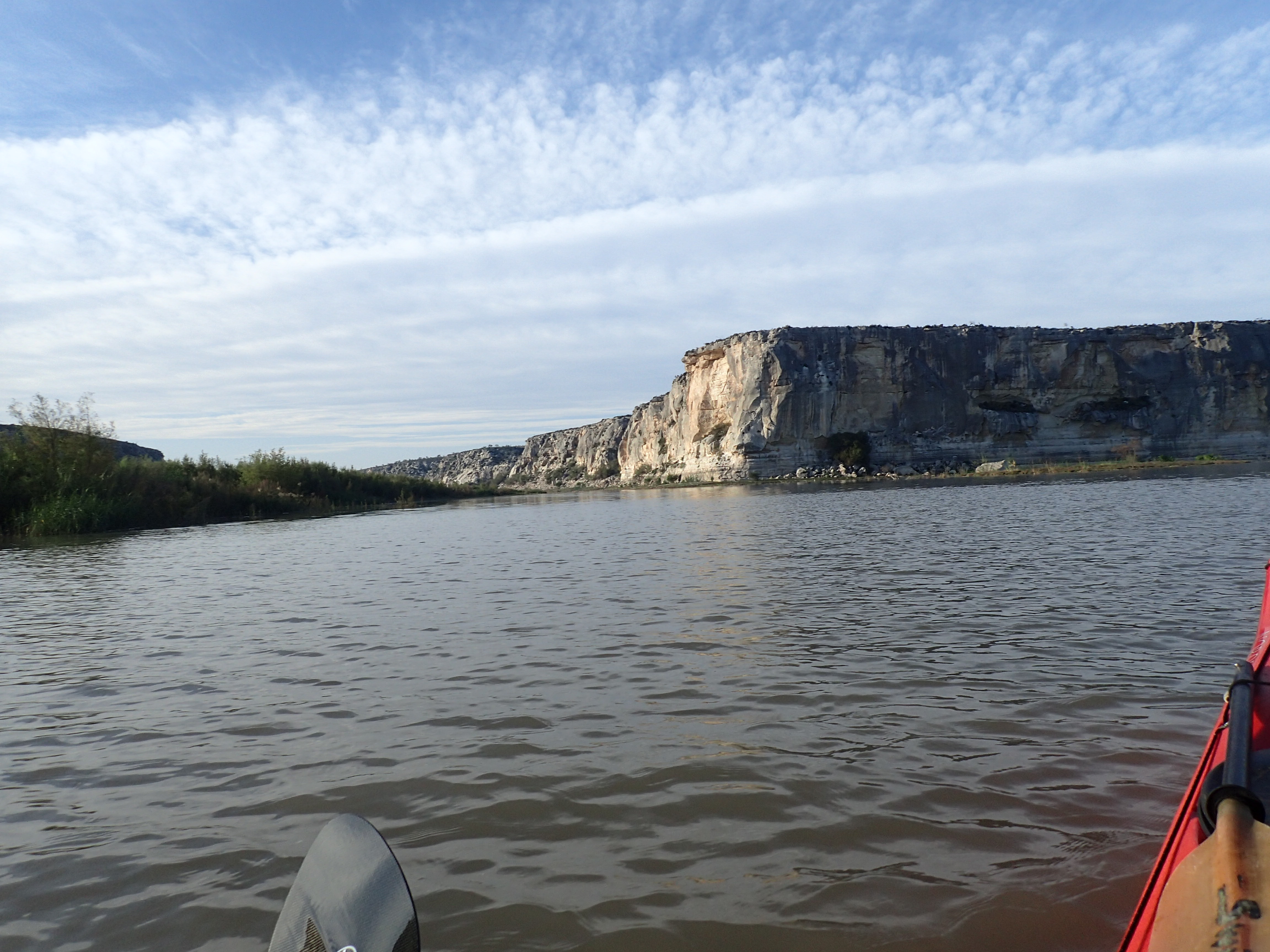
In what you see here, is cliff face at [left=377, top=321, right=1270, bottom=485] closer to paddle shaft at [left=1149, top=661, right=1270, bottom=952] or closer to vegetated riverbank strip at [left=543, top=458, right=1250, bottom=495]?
vegetated riverbank strip at [left=543, top=458, right=1250, bottom=495]

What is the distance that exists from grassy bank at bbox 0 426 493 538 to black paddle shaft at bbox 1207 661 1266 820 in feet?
79.4

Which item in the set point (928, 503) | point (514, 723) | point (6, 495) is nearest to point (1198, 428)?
point (928, 503)

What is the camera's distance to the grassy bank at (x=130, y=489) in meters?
19.3

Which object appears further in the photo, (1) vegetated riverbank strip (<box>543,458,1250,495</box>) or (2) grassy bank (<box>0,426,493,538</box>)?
(1) vegetated riverbank strip (<box>543,458,1250,495</box>)

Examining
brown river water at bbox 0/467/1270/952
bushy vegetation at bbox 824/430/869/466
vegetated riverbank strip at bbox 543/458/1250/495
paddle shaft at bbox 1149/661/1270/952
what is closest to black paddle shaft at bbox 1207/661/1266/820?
paddle shaft at bbox 1149/661/1270/952

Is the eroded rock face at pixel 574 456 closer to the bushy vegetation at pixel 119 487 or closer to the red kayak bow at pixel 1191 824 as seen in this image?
the bushy vegetation at pixel 119 487

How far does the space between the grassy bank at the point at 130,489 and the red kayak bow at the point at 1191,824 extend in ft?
79.1

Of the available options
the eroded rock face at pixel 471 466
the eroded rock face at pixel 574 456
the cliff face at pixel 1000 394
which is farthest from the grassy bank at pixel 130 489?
the eroded rock face at pixel 471 466

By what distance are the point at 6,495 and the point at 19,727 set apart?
65.1ft

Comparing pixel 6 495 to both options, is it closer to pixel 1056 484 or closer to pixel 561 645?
pixel 561 645

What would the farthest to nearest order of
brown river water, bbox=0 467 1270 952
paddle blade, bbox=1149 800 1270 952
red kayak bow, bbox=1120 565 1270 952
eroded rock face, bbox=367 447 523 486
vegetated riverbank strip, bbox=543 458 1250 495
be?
1. eroded rock face, bbox=367 447 523 486
2. vegetated riverbank strip, bbox=543 458 1250 495
3. brown river water, bbox=0 467 1270 952
4. red kayak bow, bbox=1120 565 1270 952
5. paddle blade, bbox=1149 800 1270 952

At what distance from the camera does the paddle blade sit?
135cm

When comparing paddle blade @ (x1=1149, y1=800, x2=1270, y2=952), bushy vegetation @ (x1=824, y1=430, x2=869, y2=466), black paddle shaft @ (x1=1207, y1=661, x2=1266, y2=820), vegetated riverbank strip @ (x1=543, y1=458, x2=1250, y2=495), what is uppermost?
bushy vegetation @ (x1=824, y1=430, x2=869, y2=466)

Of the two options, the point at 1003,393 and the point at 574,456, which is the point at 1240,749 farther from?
the point at 574,456
